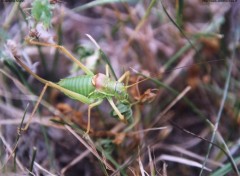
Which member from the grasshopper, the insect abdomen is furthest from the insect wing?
the insect abdomen

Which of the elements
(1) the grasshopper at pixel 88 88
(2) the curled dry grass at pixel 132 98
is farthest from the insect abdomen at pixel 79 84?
(2) the curled dry grass at pixel 132 98

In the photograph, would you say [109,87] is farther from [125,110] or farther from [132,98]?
[132,98]

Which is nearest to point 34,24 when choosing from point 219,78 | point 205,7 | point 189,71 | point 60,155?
point 60,155

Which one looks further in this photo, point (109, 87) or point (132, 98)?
point (132, 98)

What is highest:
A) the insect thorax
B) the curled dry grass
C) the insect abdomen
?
the insect abdomen

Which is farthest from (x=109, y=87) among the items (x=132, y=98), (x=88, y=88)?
(x=132, y=98)

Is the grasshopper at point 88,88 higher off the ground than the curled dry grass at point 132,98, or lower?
higher

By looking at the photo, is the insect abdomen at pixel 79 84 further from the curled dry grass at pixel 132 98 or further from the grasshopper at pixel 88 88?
the curled dry grass at pixel 132 98

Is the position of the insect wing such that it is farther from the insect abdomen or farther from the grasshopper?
the insect abdomen

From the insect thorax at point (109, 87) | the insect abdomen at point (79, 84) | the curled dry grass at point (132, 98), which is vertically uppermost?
the insect abdomen at point (79, 84)
